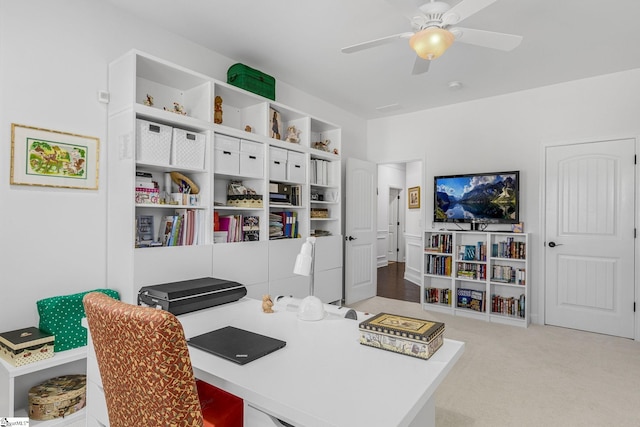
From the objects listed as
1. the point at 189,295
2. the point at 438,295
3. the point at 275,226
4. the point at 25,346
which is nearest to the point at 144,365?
the point at 189,295

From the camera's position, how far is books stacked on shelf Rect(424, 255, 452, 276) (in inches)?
174

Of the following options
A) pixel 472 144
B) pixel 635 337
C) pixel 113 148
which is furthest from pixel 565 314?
pixel 113 148

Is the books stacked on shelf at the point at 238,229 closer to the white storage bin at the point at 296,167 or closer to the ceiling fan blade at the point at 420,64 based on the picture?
the white storage bin at the point at 296,167

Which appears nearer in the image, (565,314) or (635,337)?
(635,337)

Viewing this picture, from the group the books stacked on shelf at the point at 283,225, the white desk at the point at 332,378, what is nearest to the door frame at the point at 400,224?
the books stacked on shelf at the point at 283,225

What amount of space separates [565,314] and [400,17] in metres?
3.56

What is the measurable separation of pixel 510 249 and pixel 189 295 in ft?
11.9

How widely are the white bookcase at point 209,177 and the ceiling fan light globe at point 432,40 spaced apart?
1.65m

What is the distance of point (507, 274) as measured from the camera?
4.06m

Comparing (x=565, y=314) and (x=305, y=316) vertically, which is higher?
(x=305, y=316)

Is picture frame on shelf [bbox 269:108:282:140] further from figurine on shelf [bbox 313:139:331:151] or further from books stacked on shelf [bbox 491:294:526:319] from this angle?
books stacked on shelf [bbox 491:294:526:319]

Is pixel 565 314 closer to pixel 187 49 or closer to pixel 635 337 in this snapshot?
pixel 635 337

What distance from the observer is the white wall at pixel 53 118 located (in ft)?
6.99

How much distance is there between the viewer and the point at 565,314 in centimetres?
392
